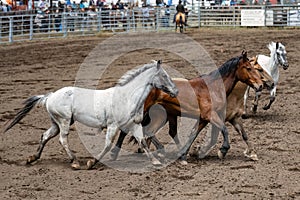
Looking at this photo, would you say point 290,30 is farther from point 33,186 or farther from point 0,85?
point 33,186

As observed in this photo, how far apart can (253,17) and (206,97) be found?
26.6m

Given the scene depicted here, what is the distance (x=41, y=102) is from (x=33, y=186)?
140 centimetres

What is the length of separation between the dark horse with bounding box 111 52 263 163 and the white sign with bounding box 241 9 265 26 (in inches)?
1019

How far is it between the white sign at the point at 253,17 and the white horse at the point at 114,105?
26682 mm

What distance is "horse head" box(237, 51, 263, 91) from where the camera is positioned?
8344 millimetres

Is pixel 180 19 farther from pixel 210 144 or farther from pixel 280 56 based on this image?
pixel 210 144

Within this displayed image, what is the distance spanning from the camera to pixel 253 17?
34.0m

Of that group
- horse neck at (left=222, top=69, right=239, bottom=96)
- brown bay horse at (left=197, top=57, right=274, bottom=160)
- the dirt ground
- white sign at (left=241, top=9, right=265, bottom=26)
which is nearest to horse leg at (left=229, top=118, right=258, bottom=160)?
brown bay horse at (left=197, top=57, right=274, bottom=160)

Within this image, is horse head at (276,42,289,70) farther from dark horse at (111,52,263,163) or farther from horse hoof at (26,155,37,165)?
horse hoof at (26,155,37,165)

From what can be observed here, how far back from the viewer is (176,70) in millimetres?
18141

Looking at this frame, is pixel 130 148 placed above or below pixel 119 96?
below

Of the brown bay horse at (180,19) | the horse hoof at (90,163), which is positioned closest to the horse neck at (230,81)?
the horse hoof at (90,163)

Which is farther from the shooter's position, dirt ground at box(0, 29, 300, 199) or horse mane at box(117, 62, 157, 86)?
horse mane at box(117, 62, 157, 86)

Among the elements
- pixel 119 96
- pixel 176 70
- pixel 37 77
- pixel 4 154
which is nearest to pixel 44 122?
pixel 4 154
